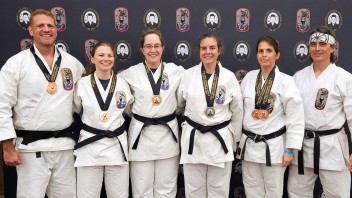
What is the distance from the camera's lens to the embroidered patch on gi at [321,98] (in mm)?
3088

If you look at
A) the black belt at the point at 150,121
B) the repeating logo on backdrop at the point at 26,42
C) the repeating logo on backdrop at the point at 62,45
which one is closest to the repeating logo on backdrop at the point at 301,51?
the black belt at the point at 150,121

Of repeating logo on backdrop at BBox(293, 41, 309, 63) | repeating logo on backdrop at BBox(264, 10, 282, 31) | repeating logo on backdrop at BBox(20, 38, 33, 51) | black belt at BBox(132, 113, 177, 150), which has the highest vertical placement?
repeating logo on backdrop at BBox(264, 10, 282, 31)

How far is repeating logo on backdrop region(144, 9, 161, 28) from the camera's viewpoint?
3668mm

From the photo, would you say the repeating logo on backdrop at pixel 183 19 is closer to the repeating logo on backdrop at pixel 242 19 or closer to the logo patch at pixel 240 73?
the repeating logo on backdrop at pixel 242 19

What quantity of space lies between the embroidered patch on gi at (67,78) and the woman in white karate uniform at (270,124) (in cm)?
158

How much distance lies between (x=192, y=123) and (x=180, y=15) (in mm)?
1227

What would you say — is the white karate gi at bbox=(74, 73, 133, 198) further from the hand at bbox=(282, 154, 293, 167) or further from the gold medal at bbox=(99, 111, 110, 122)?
the hand at bbox=(282, 154, 293, 167)

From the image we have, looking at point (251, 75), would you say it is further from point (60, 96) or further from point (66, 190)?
point (66, 190)

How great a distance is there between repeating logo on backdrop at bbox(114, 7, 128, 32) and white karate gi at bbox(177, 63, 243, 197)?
3.01ft

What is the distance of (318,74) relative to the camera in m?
3.21

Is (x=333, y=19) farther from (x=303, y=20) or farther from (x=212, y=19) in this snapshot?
(x=212, y=19)

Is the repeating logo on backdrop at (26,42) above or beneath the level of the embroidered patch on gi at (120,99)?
above

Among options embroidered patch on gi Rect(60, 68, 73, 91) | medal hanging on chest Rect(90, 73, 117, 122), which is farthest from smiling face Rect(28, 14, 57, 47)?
medal hanging on chest Rect(90, 73, 117, 122)

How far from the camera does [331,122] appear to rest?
3086 mm
